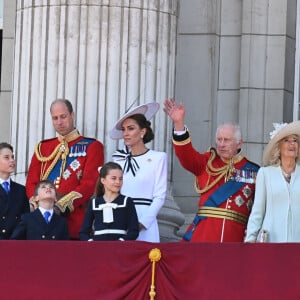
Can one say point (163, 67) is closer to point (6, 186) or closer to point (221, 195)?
point (221, 195)

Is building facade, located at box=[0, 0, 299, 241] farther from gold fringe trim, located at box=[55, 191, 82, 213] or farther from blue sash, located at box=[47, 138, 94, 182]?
gold fringe trim, located at box=[55, 191, 82, 213]

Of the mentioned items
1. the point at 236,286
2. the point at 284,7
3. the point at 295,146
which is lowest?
the point at 236,286

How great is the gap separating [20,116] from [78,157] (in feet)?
4.80

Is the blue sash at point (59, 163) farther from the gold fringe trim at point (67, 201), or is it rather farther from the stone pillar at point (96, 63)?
the stone pillar at point (96, 63)

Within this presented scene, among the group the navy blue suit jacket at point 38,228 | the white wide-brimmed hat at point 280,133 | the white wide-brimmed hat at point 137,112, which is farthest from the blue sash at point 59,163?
the white wide-brimmed hat at point 280,133

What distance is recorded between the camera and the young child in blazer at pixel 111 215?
51.9 ft

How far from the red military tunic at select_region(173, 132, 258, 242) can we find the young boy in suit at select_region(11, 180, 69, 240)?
107 cm

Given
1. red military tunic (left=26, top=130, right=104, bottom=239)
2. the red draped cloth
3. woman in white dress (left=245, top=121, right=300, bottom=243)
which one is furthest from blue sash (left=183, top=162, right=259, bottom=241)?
the red draped cloth

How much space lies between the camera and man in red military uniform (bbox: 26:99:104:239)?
16.5 m

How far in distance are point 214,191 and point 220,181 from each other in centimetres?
11

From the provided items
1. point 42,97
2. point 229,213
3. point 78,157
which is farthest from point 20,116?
point 229,213

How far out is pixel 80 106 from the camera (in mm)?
17656

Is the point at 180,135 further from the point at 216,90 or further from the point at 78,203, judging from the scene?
the point at 216,90

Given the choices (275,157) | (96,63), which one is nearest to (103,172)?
(275,157)
